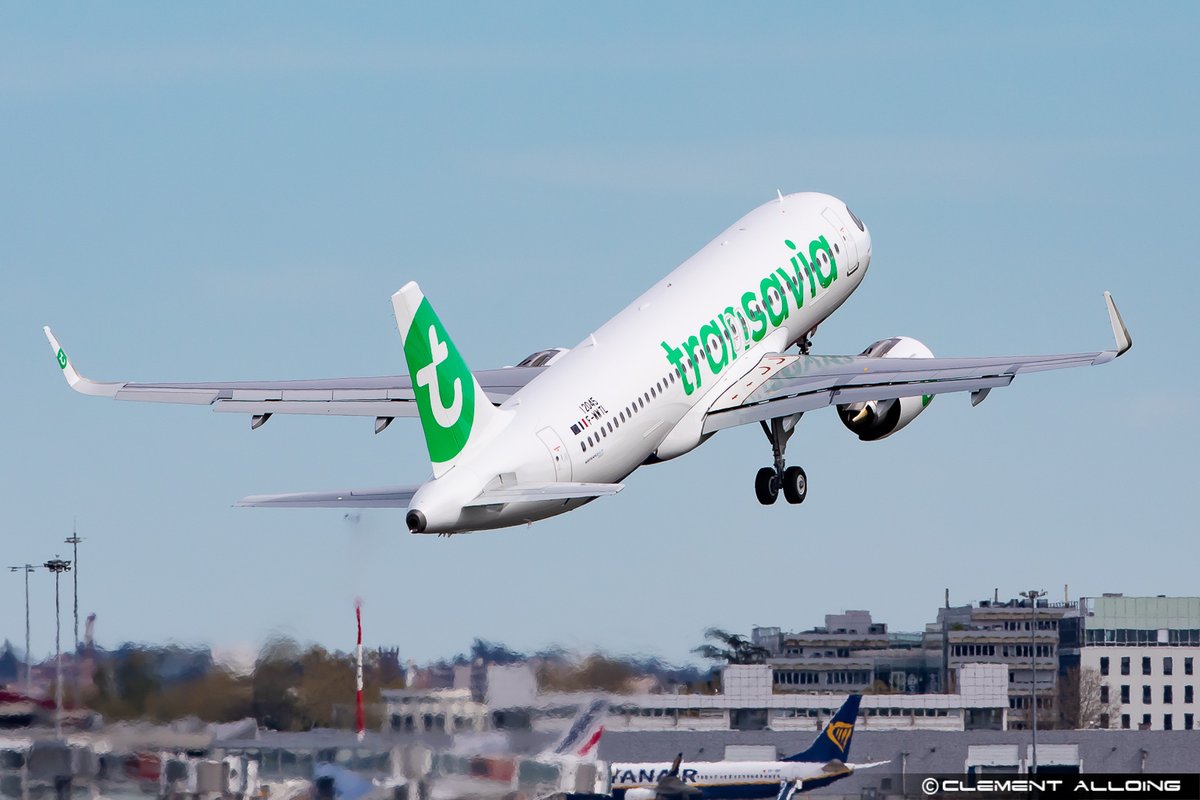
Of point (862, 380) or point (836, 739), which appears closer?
point (862, 380)

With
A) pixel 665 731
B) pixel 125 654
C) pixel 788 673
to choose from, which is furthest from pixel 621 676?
pixel 788 673

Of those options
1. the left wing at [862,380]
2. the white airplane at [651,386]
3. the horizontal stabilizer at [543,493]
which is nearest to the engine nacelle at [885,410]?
the white airplane at [651,386]

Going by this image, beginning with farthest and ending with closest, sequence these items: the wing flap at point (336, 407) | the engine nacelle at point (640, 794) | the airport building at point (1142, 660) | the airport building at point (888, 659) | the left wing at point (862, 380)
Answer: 1. the airport building at point (1142, 660)
2. the airport building at point (888, 659)
3. the wing flap at point (336, 407)
4. the left wing at point (862, 380)
5. the engine nacelle at point (640, 794)

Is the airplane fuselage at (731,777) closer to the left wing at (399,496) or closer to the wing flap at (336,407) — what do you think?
the left wing at (399,496)

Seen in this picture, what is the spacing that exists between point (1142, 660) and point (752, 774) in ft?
140

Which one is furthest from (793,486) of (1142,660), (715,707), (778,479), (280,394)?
(1142,660)

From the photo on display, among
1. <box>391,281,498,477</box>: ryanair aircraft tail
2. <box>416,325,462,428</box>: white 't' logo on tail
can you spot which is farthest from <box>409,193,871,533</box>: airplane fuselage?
<box>416,325,462,428</box>: white 't' logo on tail

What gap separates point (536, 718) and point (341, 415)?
36.5ft

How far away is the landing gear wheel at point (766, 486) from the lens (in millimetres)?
53281

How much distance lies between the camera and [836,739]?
2109 inches

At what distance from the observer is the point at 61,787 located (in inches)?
1511

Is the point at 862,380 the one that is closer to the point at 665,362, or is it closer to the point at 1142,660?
the point at 665,362

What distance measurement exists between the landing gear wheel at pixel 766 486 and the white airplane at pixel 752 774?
5.00m

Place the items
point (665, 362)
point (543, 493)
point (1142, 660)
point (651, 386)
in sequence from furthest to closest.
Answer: point (1142, 660) < point (665, 362) < point (651, 386) < point (543, 493)
